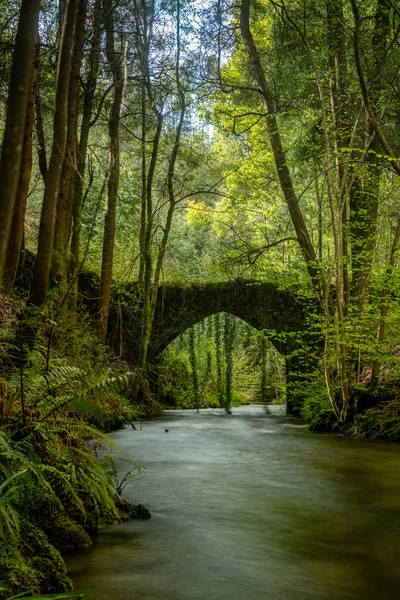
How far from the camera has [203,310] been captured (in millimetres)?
14273

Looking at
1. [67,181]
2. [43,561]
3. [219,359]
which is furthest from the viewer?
[219,359]

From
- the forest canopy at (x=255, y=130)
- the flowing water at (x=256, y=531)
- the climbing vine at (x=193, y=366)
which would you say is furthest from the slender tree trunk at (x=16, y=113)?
the climbing vine at (x=193, y=366)

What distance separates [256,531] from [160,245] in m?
9.09

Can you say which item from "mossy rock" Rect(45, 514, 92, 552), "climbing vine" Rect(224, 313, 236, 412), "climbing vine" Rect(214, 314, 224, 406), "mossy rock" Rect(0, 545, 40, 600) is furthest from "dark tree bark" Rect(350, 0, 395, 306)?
"mossy rock" Rect(0, 545, 40, 600)

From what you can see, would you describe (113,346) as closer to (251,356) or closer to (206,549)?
(251,356)

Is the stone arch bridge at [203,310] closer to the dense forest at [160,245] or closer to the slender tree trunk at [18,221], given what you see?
the dense forest at [160,245]

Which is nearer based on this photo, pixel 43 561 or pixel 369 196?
pixel 43 561

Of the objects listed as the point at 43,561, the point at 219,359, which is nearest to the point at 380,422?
the point at 43,561

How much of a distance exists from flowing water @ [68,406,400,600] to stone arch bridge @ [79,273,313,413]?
6220 mm

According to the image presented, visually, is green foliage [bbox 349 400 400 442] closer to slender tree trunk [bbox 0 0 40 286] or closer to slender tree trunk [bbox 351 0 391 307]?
slender tree trunk [bbox 351 0 391 307]

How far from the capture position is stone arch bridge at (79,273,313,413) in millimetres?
13547

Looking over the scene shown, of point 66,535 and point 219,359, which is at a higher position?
point 219,359

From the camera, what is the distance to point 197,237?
24859mm

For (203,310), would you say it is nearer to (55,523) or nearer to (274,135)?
(274,135)
